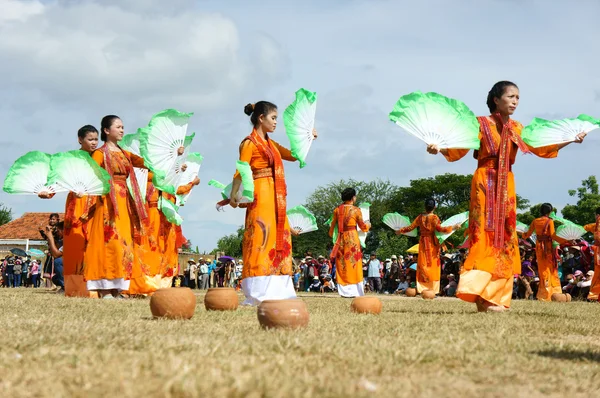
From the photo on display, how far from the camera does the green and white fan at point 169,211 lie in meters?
12.9

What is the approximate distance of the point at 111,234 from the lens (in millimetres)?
10234

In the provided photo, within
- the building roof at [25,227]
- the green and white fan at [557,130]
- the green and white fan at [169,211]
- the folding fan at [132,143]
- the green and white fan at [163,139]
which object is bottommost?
the green and white fan at [169,211]

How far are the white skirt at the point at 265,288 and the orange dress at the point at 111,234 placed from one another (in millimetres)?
2915

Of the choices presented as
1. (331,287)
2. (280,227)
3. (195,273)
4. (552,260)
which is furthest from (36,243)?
(280,227)

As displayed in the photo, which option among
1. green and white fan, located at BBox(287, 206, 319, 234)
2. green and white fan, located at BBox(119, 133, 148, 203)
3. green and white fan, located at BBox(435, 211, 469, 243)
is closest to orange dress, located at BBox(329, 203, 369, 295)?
green and white fan, located at BBox(287, 206, 319, 234)

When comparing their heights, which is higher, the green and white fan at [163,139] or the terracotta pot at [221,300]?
the green and white fan at [163,139]

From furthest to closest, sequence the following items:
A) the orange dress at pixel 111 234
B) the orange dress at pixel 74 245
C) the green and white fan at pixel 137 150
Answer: the green and white fan at pixel 137 150
the orange dress at pixel 74 245
the orange dress at pixel 111 234

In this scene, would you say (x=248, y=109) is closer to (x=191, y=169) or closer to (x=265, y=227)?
(x=265, y=227)

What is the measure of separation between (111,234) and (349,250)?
4983 mm

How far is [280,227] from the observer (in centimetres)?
816

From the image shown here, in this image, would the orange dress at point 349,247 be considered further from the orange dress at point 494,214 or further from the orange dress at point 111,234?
the orange dress at point 494,214

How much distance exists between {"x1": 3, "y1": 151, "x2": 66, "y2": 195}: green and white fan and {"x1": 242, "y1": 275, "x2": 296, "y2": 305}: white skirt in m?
3.62

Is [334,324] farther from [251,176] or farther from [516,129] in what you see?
[516,129]

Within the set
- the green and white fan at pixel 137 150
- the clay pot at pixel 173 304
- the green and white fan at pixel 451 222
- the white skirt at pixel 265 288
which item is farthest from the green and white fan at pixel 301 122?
the green and white fan at pixel 451 222
